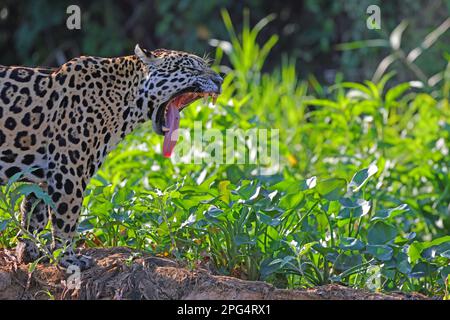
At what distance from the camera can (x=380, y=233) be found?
217 inches

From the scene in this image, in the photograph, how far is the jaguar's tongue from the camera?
536cm

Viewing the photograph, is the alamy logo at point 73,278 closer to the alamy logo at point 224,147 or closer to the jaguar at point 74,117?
the jaguar at point 74,117

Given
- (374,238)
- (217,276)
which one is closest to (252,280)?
(217,276)

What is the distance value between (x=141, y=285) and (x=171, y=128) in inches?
34.7

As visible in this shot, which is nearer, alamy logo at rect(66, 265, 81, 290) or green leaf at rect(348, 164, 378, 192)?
alamy logo at rect(66, 265, 81, 290)

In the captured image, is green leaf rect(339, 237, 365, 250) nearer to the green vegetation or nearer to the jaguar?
the green vegetation

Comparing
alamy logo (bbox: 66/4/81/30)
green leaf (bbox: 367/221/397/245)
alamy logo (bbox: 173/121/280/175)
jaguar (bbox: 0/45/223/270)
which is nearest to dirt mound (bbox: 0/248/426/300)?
jaguar (bbox: 0/45/223/270)

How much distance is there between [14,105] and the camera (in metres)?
5.18

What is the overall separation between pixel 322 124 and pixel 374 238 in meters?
2.52

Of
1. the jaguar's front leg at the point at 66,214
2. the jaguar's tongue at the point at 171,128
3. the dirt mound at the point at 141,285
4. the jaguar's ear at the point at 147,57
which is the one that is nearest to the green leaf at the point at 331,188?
the dirt mound at the point at 141,285

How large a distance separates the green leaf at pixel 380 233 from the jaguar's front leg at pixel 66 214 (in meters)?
1.49

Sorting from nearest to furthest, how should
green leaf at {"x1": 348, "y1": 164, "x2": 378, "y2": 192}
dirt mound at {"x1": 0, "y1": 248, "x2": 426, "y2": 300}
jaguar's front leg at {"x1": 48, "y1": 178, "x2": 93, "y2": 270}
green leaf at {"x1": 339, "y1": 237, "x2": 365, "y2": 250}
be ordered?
dirt mound at {"x1": 0, "y1": 248, "x2": 426, "y2": 300} → jaguar's front leg at {"x1": 48, "y1": 178, "x2": 93, "y2": 270} → green leaf at {"x1": 339, "y1": 237, "x2": 365, "y2": 250} → green leaf at {"x1": 348, "y1": 164, "x2": 378, "y2": 192}

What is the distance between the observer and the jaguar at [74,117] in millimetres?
5113
